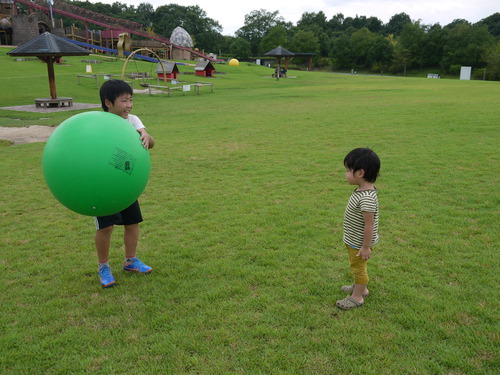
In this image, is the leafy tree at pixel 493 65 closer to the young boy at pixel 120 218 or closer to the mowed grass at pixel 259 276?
the mowed grass at pixel 259 276

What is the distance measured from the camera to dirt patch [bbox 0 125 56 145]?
11297mm

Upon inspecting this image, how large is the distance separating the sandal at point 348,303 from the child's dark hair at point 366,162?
1.07 meters

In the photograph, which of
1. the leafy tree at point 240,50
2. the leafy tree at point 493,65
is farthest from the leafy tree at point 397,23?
the leafy tree at point 493,65

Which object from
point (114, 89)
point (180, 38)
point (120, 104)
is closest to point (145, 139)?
point (120, 104)

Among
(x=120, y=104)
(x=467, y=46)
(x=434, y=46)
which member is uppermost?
(x=434, y=46)

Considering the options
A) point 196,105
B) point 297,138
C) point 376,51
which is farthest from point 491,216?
point 376,51

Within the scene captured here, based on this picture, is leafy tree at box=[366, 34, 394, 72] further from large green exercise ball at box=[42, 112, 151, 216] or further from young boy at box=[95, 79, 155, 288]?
large green exercise ball at box=[42, 112, 151, 216]

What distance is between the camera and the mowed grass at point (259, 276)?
2.85 m

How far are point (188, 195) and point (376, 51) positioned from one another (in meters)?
83.8

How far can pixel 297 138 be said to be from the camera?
36.8ft

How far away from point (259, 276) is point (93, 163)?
6.34 ft

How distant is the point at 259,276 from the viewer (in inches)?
154

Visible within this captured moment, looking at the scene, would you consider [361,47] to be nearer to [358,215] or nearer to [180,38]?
[180,38]

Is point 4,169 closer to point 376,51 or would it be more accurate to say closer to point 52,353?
point 52,353
